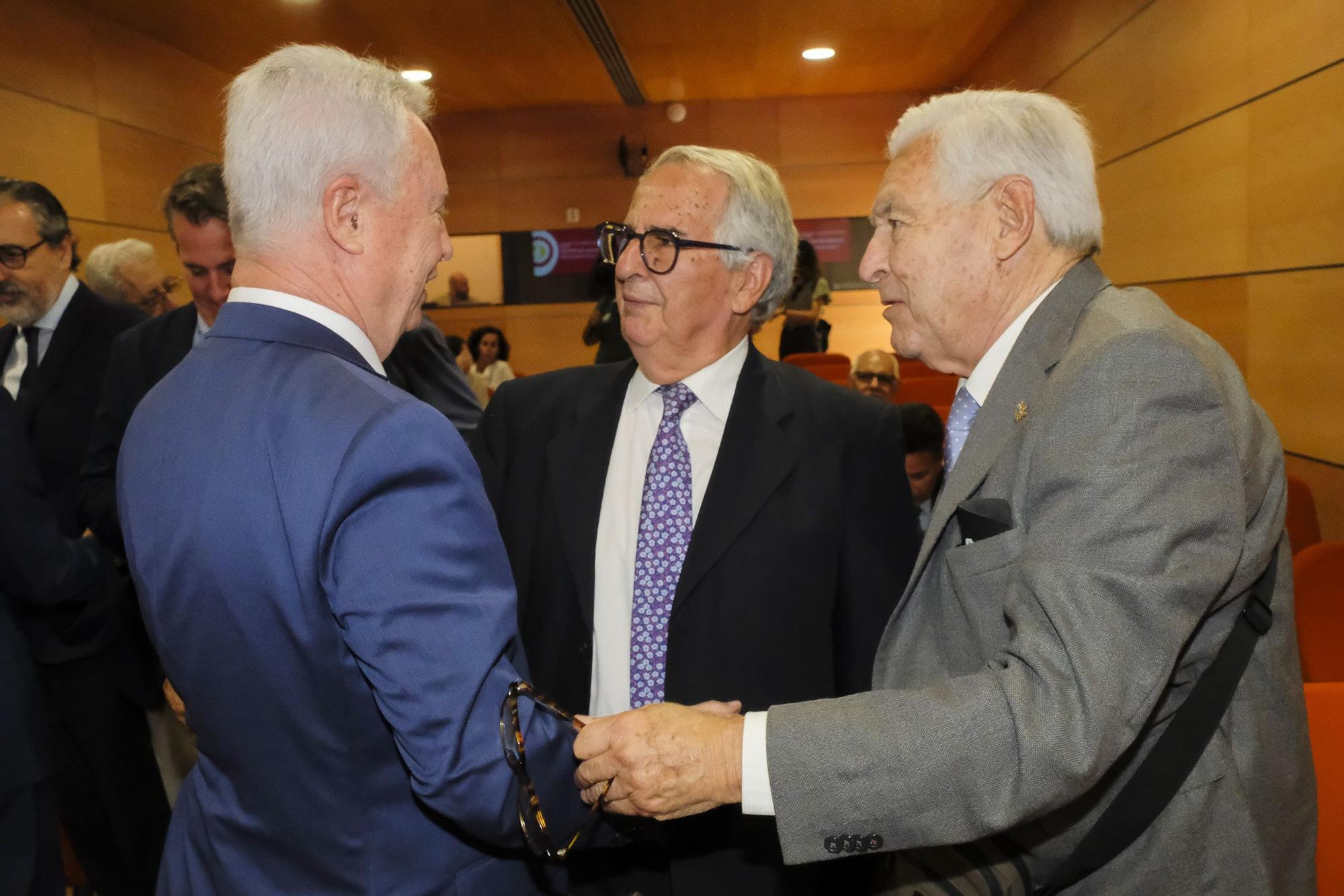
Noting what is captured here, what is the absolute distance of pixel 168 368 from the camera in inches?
94.3

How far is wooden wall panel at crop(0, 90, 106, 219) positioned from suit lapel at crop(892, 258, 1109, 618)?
665 centimetres

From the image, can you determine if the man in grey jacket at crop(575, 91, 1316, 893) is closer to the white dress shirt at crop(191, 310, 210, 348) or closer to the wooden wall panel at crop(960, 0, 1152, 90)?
the white dress shirt at crop(191, 310, 210, 348)

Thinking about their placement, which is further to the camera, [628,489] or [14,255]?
[14,255]

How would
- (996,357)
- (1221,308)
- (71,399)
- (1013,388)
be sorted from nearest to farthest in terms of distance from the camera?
(1013,388), (996,357), (71,399), (1221,308)

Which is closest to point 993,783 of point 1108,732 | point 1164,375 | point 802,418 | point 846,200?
point 1108,732

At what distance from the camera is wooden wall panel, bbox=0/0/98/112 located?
6161 mm

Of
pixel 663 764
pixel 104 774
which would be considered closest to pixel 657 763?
pixel 663 764

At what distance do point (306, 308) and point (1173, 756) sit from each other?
1.18 m

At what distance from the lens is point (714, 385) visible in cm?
181

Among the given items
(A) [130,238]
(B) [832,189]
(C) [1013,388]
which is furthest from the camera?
(B) [832,189]

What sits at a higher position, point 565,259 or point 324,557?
point 565,259

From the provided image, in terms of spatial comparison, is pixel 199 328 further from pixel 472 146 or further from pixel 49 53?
pixel 472 146

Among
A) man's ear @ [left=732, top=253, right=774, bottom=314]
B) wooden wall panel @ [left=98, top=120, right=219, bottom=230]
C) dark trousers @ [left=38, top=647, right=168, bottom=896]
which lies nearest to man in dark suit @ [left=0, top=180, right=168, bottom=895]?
dark trousers @ [left=38, top=647, right=168, bottom=896]

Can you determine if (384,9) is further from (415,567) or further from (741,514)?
(415,567)
